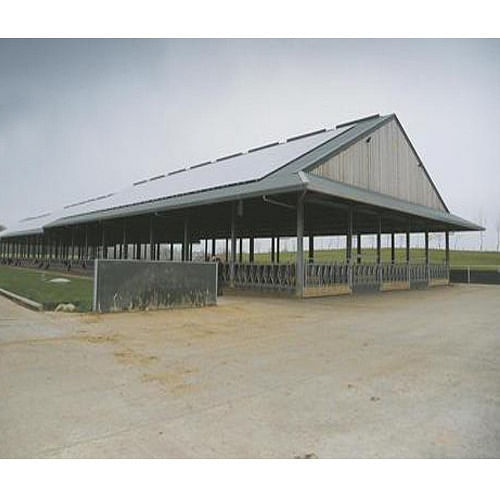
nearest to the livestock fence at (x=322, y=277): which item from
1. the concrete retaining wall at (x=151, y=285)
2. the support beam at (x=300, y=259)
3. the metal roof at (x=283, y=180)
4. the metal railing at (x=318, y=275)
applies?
the metal railing at (x=318, y=275)

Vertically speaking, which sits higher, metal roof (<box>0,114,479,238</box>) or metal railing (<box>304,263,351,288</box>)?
metal roof (<box>0,114,479,238</box>)

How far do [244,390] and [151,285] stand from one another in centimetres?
617

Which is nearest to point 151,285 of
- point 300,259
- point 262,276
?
point 300,259

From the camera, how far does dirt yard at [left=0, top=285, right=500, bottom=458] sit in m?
2.66

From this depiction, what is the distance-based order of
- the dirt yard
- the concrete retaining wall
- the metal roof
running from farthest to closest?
the metal roof
the concrete retaining wall
the dirt yard

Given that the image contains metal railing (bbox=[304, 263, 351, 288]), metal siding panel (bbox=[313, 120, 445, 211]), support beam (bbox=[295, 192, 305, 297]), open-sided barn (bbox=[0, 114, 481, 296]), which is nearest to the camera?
support beam (bbox=[295, 192, 305, 297])

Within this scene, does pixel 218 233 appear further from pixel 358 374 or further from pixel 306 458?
pixel 306 458

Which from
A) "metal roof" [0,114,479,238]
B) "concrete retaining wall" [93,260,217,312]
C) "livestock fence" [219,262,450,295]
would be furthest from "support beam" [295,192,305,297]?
"concrete retaining wall" [93,260,217,312]

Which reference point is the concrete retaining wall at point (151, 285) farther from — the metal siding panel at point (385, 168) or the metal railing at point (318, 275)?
the metal siding panel at point (385, 168)

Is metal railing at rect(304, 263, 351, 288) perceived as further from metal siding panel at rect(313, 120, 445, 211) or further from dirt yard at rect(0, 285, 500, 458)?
dirt yard at rect(0, 285, 500, 458)

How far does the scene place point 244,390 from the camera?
3803mm

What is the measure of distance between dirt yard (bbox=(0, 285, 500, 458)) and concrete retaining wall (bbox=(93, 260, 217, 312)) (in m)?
1.42

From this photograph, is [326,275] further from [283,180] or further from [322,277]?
[283,180]
